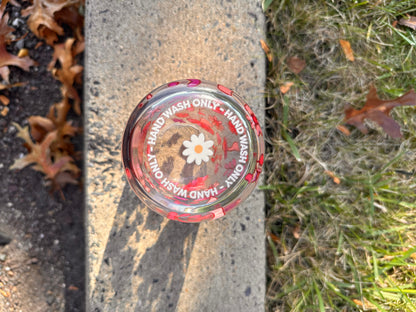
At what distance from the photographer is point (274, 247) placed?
2002 millimetres

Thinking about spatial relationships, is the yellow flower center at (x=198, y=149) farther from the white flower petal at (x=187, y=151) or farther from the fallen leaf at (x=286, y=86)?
the fallen leaf at (x=286, y=86)

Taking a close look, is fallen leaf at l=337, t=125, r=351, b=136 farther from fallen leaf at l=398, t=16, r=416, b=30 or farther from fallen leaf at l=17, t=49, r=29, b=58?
fallen leaf at l=17, t=49, r=29, b=58

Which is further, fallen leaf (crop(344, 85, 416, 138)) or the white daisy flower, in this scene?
fallen leaf (crop(344, 85, 416, 138))

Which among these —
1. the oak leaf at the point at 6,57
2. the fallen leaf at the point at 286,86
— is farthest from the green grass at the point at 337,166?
the oak leaf at the point at 6,57

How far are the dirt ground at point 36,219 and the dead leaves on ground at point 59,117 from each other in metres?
0.05

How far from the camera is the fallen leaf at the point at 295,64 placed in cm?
198

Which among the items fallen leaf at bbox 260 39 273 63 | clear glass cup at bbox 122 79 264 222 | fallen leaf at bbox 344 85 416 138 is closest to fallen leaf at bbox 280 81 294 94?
fallen leaf at bbox 260 39 273 63

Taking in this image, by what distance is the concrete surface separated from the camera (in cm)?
181

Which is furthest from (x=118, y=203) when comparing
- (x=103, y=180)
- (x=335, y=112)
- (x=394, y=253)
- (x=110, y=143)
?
(x=394, y=253)

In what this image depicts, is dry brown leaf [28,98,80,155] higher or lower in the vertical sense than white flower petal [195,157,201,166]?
lower

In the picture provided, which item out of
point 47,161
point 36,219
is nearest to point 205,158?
point 47,161

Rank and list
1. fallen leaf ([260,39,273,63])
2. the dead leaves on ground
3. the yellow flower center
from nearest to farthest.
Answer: the yellow flower center, fallen leaf ([260,39,273,63]), the dead leaves on ground

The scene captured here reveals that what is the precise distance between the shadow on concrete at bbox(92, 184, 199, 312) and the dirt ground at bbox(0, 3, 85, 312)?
0.36m

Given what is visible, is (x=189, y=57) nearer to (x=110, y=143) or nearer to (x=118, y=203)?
(x=110, y=143)
